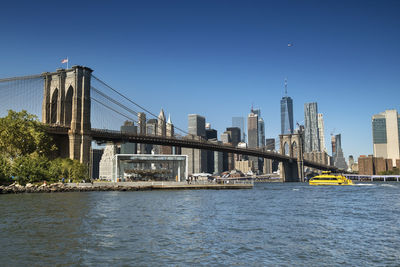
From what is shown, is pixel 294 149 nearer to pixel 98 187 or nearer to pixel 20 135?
pixel 98 187

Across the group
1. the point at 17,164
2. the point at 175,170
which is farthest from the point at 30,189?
the point at 175,170

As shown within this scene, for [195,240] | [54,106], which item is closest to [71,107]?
[54,106]

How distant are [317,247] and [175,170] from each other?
7072cm

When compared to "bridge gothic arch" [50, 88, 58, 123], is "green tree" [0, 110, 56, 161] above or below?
below

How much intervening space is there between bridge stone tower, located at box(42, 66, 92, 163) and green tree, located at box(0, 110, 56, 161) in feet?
23.4

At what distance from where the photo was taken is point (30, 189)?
5519 centimetres

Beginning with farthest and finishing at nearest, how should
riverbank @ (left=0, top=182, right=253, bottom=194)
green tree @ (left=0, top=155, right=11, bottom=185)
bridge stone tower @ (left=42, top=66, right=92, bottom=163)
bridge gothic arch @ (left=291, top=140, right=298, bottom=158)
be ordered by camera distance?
bridge gothic arch @ (left=291, top=140, right=298, bottom=158)
bridge stone tower @ (left=42, top=66, right=92, bottom=163)
green tree @ (left=0, top=155, right=11, bottom=185)
riverbank @ (left=0, top=182, right=253, bottom=194)

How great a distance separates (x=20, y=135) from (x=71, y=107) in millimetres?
18464

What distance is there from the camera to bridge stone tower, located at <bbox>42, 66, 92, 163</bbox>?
70375 millimetres

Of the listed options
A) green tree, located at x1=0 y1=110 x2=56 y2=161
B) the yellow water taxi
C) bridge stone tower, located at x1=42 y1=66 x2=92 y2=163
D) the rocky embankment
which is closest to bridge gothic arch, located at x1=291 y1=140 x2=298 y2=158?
the yellow water taxi

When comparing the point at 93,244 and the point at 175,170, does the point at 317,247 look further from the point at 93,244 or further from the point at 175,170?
the point at 175,170

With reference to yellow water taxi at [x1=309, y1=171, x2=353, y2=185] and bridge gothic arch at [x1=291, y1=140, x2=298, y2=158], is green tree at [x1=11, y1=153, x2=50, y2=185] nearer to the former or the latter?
yellow water taxi at [x1=309, y1=171, x2=353, y2=185]

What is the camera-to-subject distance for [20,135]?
58688 mm

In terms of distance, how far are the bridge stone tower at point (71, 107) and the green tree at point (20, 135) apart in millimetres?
7125
